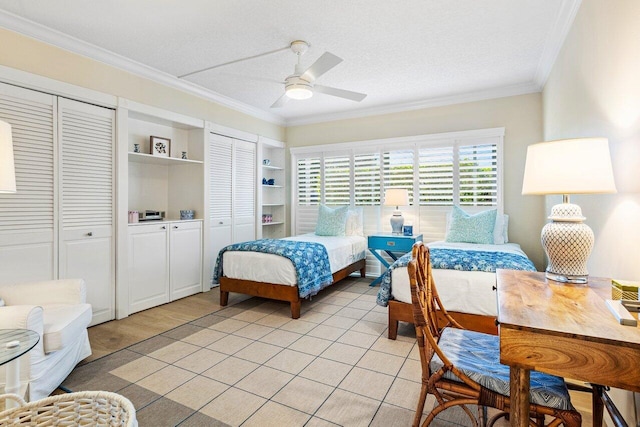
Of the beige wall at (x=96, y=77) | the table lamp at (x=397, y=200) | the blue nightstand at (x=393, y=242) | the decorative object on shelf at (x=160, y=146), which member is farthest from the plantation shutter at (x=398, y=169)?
the decorative object on shelf at (x=160, y=146)

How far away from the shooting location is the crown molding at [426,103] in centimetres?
419

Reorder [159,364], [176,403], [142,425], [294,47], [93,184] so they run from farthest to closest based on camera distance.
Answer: [93,184] < [294,47] < [159,364] < [176,403] < [142,425]

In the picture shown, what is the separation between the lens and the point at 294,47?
3.04 metres

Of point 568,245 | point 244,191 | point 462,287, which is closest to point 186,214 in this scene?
point 244,191

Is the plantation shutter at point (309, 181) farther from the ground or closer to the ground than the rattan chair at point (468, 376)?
farther from the ground

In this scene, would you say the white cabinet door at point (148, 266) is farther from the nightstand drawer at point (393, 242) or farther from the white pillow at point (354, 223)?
the nightstand drawer at point (393, 242)

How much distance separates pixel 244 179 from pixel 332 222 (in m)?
1.50

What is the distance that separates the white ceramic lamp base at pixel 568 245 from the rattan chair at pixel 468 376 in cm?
47

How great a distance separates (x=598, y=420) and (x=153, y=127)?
15.2 ft

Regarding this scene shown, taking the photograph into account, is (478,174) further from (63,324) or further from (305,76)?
(63,324)

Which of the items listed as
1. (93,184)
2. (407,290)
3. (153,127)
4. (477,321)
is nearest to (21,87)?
(93,184)

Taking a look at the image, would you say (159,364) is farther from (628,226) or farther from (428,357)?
(628,226)

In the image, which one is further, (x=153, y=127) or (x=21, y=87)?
(x=153, y=127)

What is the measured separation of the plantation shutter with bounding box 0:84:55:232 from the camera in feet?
8.77
